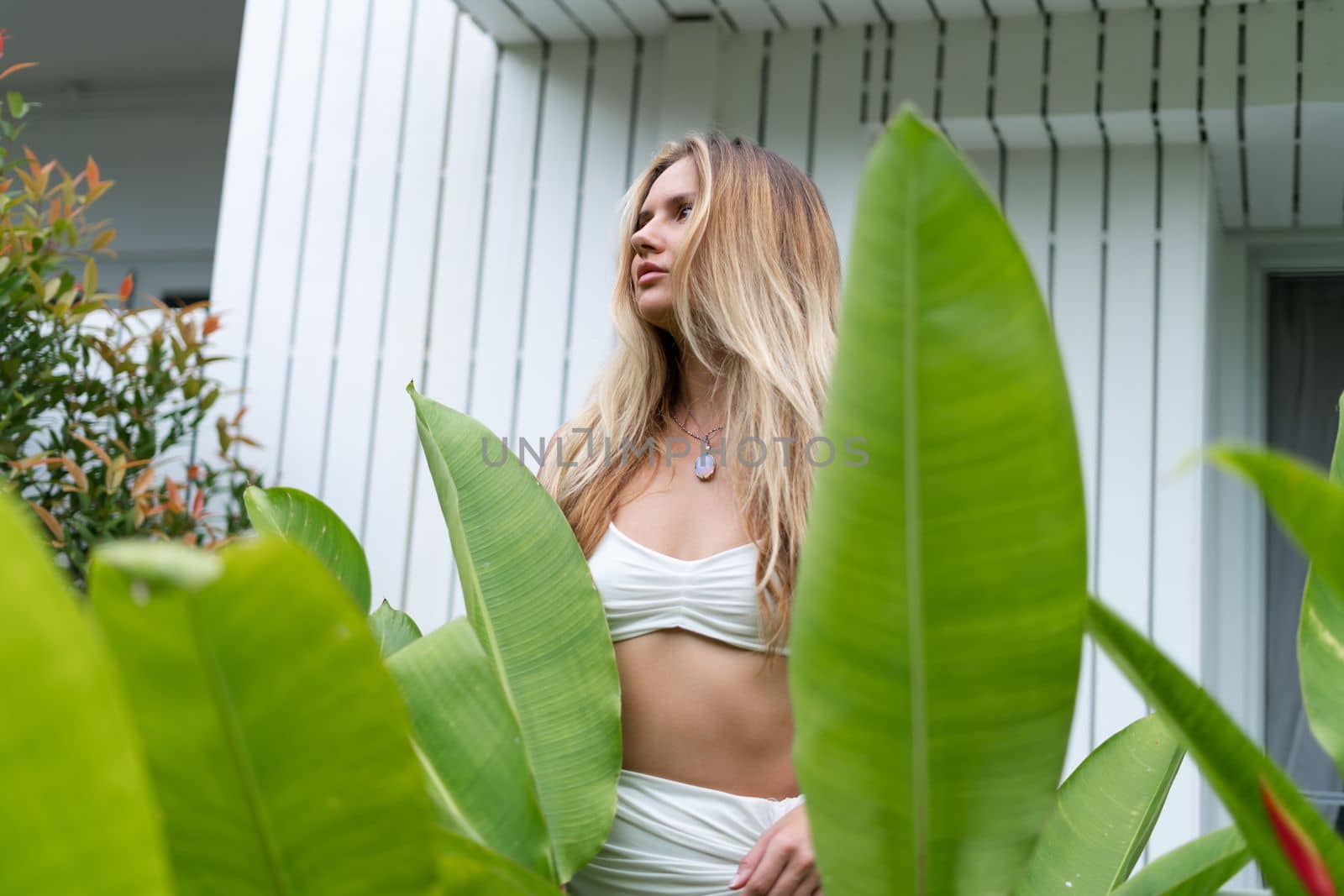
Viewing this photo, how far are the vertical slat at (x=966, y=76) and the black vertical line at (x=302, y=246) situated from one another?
5.72 ft

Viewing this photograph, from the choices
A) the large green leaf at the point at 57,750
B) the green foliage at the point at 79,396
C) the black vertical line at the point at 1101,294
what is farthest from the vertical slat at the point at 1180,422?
the large green leaf at the point at 57,750

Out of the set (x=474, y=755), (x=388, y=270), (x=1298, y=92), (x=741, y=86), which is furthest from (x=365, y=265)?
(x=474, y=755)

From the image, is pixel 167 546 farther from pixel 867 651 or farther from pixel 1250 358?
pixel 1250 358

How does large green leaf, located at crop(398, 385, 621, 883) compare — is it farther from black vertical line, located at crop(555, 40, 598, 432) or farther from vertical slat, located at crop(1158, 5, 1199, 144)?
vertical slat, located at crop(1158, 5, 1199, 144)

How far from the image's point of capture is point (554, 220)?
146 inches

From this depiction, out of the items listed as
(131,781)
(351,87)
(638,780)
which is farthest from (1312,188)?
(131,781)

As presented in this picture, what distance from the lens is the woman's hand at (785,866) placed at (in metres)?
1.23

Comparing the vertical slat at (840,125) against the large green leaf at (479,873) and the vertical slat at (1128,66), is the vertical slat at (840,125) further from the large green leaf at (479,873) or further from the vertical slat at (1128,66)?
the large green leaf at (479,873)

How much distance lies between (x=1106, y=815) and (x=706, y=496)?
87 centimetres

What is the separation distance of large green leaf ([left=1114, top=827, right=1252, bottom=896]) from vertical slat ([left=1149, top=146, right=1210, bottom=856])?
8.69 feet

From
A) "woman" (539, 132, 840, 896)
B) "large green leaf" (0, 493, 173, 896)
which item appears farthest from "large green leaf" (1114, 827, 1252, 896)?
"woman" (539, 132, 840, 896)

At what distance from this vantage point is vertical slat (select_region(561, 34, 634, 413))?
3.59 metres

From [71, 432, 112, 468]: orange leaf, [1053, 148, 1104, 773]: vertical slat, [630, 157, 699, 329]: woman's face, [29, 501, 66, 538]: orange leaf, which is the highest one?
[1053, 148, 1104, 773]: vertical slat

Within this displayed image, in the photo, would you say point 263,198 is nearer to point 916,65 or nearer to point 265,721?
point 916,65
